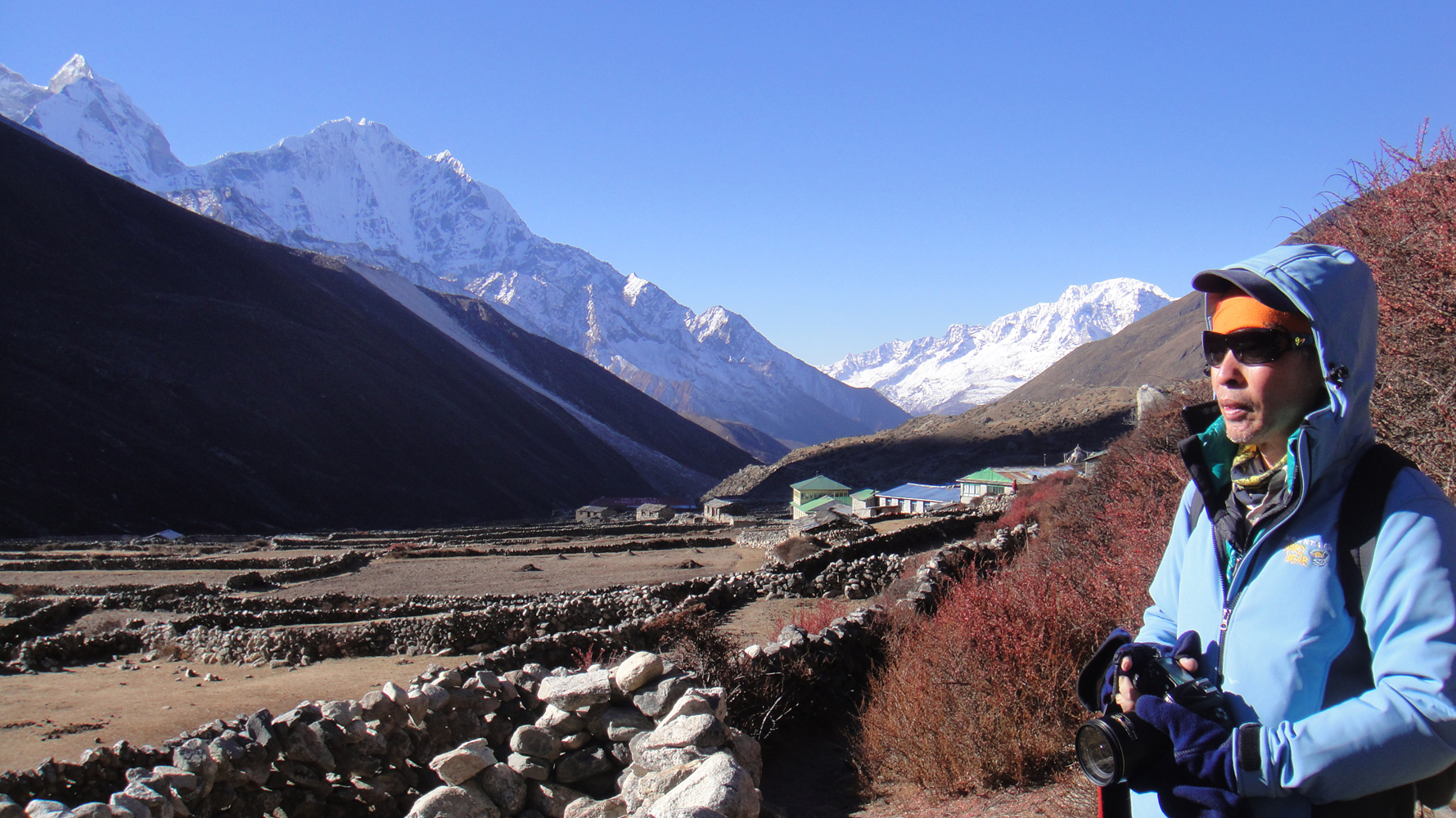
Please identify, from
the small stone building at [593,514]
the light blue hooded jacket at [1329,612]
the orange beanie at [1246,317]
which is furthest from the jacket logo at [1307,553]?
the small stone building at [593,514]

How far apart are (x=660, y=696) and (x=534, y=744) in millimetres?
1010

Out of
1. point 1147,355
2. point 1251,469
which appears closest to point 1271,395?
point 1251,469

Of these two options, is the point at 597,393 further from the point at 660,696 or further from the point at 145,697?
the point at 660,696

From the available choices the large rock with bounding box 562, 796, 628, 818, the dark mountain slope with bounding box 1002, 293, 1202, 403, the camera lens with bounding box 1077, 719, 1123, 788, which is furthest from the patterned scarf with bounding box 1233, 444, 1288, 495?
the dark mountain slope with bounding box 1002, 293, 1202, 403

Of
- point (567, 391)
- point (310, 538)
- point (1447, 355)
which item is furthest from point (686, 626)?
point (567, 391)

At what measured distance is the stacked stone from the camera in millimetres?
19094

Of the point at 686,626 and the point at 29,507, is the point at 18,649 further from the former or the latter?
the point at 29,507

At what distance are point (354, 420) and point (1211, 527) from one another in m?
91.1

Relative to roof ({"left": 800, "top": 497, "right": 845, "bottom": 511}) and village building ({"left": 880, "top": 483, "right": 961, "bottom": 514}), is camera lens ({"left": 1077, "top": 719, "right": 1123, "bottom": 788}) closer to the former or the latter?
village building ({"left": 880, "top": 483, "right": 961, "bottom": 514})

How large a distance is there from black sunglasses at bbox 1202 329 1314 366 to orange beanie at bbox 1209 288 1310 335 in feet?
0.05

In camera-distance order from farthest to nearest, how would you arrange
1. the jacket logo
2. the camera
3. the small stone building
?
the small stone building, the camera, the jacket logo

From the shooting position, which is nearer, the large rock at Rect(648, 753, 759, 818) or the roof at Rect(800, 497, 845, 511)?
the large rock at Rect(648, 753, 759, 818)

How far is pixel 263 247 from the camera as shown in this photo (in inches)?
4486

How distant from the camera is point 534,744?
19.3 feet
